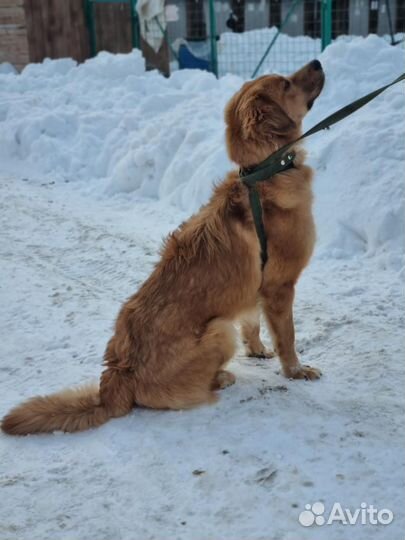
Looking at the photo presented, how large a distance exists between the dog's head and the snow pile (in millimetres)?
1972

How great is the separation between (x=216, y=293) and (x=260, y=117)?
39.0 inches

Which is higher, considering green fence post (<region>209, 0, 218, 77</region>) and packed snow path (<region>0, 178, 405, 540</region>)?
green fence post (<region>209, 0, 218, 77</region>)

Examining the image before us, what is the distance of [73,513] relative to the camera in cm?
246

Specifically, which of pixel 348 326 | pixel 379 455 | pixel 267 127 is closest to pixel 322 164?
pixel 348 326

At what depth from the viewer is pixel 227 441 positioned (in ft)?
9.33

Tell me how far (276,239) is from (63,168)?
6.45 meters

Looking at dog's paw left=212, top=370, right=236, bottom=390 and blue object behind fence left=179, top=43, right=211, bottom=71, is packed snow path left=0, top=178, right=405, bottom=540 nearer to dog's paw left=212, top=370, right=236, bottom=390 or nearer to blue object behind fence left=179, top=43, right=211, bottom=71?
dog's paw left=212, top=370, right=236, bottom=390

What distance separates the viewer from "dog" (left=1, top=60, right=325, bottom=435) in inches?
121

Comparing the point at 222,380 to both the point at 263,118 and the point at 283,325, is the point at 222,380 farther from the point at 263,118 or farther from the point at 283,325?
the point at 263,118

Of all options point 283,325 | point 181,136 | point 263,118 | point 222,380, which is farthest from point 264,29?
point 222,380

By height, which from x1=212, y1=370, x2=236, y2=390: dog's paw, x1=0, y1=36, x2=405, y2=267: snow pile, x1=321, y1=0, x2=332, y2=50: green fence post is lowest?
x1=212, y1=370, x2=236, y2=390: dog's paw

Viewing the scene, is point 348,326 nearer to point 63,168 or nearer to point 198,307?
point 198,307

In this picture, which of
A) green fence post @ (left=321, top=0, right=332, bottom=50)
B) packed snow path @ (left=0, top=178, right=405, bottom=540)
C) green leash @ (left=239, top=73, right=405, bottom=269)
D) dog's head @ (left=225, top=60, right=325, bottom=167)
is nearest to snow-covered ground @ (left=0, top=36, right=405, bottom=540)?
packed snow path @ (left=0, top=178, right=405, bottom=540)

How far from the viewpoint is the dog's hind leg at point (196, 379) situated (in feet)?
10.2
